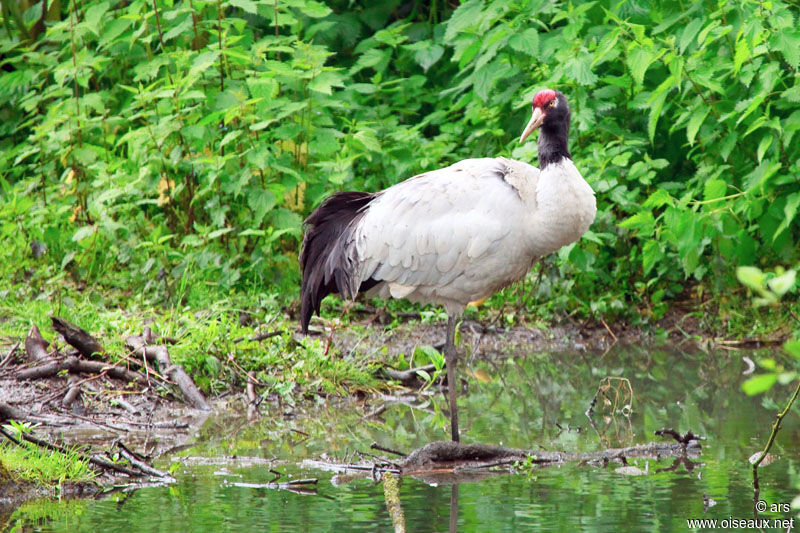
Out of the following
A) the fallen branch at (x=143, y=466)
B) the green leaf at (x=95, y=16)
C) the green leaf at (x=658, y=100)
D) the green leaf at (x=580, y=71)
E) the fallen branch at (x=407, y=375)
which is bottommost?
the fallen branch at (x=407, y=375)

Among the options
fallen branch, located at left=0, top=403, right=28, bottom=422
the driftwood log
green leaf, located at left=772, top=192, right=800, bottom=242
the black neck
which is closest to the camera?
the driftwood log

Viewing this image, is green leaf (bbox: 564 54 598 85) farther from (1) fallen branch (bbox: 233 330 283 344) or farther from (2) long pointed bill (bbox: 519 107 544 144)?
(1) fallen branch (bbox: 233 330 283 344)

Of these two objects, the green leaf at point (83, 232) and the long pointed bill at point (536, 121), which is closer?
the long pointed bill at point (536, 121)

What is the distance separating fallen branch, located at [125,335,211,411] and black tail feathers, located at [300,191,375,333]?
2.31ft

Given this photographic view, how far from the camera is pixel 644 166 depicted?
7645 mm

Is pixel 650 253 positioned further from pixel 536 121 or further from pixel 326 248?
pixel 326 248

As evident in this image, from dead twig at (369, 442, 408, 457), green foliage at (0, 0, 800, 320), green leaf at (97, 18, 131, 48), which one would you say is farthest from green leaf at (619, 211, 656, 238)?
green leaf at (97, 18, 131, 48)

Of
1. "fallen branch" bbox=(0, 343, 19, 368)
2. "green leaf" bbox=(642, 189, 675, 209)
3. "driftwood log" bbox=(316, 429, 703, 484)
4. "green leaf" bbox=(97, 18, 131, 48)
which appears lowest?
"driftwood log" bbox=(316, 429, 703, 484)

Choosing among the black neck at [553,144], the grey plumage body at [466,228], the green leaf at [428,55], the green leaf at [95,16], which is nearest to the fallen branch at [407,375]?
the grey plumage body at [466,228]

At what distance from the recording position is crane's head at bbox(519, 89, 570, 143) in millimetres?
5453

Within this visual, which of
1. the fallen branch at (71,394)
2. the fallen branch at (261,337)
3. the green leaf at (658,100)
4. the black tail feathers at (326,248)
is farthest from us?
the green leaf at (658,100)

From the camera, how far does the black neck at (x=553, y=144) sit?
211 inches

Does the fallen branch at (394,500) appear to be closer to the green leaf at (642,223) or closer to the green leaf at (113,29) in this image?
the green leaf at (642,223)

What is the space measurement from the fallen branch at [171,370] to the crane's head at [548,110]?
2.31 meters
